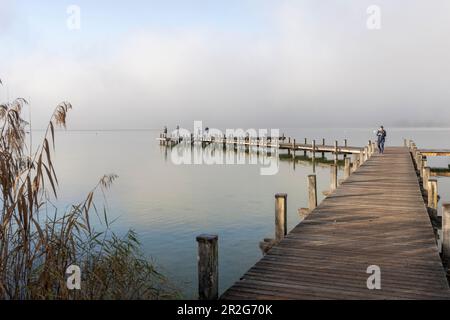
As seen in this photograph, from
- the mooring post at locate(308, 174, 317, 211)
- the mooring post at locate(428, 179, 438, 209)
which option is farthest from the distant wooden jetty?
the mooring post at locate(428, 179, 438, 209)

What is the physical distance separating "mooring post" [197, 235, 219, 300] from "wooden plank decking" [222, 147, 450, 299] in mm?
268

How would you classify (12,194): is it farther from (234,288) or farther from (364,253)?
(364,253)

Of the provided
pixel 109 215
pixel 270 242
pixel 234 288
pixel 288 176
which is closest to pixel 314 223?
pixel 270 242

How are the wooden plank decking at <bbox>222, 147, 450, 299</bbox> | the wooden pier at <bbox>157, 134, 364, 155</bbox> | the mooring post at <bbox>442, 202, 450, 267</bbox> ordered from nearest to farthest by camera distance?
1. the wooden plank decking at <bbox>222, 147, 450, 299</bbox>
2. the mooring post at <bbox>442, 202, 450, 267</bbox>
3. the wooden pier at <bbox>157, 134, 364, 155</bbox>

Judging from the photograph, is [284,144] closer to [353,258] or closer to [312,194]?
[312,194]

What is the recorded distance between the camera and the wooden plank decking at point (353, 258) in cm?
506

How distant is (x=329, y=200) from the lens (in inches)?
441

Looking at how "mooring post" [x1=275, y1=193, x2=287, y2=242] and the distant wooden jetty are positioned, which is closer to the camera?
the distant wooden jetty

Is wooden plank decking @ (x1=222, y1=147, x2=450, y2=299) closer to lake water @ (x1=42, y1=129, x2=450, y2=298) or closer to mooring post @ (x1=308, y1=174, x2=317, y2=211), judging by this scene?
mooring post @ (x1=308, y1=174, x2=317, y2=211)

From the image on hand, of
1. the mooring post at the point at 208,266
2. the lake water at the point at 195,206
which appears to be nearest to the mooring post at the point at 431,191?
the lake water at the point at 195,206

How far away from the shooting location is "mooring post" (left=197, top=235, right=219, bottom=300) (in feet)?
15.7

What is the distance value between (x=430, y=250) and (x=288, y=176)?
2644 cm

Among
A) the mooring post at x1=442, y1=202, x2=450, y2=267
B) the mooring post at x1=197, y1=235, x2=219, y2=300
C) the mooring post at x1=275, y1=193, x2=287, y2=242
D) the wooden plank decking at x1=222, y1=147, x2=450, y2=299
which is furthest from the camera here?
the mooring post at x1=275, y1=193, x2=287, y2=242

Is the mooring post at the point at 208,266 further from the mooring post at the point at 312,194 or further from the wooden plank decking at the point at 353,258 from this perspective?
the mooring post at the point at 312,194
